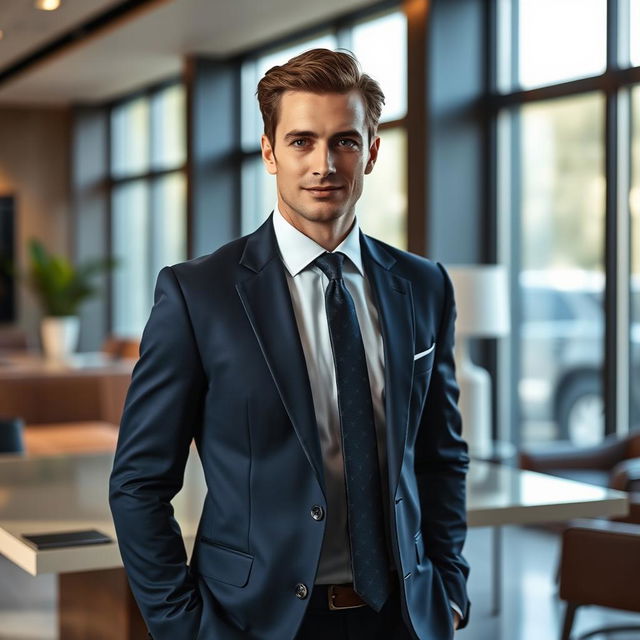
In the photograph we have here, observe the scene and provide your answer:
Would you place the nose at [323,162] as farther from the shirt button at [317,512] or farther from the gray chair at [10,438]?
the gray chair at [10,438]

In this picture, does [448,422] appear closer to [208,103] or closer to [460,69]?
[460,69]

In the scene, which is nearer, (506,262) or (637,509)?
(637,509)

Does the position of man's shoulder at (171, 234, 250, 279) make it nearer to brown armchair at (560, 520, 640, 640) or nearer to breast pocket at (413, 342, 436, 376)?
breast pocket at (413, 342, 436, 376)

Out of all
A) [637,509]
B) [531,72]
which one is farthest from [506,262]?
[637,509]

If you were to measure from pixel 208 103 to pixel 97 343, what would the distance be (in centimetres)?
439

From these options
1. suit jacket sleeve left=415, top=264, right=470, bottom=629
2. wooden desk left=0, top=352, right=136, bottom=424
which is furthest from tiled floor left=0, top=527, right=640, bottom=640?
suit jacket sleeve left=415, top=264, right=470, bottom=629

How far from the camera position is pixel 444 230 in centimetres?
729

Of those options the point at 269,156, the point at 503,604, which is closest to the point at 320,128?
the point at 269,156

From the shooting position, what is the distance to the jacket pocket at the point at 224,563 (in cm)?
175

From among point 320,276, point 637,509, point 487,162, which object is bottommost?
point 637,509

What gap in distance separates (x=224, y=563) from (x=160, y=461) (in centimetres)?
19

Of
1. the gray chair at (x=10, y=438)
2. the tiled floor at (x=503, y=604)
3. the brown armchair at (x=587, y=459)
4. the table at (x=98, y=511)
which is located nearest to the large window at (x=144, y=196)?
the tiled floor at (x=503, y=604)

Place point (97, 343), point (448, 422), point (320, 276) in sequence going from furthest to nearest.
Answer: point (97, 343) → point (448, 422) → point (320, 276)

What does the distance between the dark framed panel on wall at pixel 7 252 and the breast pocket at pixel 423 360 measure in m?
12.3
